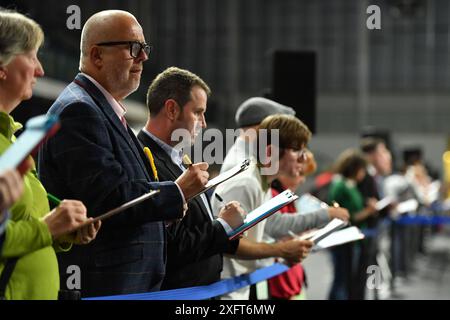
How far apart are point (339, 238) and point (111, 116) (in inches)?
67.5

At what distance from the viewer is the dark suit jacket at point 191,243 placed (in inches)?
125

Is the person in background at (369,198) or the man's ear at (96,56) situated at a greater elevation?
the man's ear at (96,56)

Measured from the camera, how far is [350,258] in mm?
7996

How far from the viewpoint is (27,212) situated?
2.21 meters

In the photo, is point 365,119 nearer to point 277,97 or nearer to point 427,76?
point 427,76

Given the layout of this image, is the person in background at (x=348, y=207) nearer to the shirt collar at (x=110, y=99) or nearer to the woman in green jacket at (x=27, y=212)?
the shirt collar at (x=110, y=99)

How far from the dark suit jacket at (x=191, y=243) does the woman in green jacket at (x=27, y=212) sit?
0.88 m

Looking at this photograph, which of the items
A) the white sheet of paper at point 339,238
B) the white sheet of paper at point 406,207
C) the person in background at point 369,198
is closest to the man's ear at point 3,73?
the white sheet of paper at point 339,238

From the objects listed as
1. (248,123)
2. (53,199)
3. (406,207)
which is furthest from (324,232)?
(406,207)

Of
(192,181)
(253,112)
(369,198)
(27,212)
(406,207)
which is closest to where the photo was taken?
(27,212)

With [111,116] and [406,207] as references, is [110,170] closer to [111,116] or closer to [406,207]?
[111,116]

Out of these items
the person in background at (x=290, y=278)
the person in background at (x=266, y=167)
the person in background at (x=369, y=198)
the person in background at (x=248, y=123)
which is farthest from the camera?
the person in background at (x=369, y=198)
